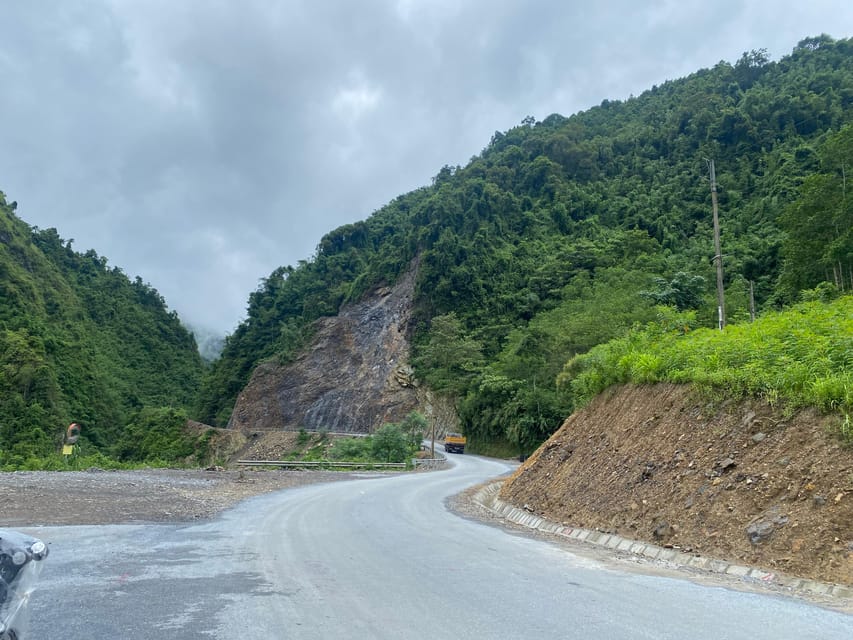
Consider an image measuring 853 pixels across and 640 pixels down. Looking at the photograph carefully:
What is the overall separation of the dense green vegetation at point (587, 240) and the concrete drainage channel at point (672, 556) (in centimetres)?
2443

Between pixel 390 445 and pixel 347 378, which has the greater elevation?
pixel 347 378

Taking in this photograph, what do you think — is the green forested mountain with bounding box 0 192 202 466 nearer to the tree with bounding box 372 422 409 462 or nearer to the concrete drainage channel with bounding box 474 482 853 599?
the tree with bounding box 372 422 409 462

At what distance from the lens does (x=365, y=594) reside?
5977 mm

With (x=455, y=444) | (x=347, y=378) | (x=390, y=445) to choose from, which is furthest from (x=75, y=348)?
(x=390, y=445)

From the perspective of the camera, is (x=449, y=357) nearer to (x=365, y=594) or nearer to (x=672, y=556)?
(x=672, y=556)

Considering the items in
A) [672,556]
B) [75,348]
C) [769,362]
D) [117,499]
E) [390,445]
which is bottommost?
[117,499]

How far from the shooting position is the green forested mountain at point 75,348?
192 ft

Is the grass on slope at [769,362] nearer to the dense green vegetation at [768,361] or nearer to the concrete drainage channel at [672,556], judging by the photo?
the dense green vegetation at [768,361]

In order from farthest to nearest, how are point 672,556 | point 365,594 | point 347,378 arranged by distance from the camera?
point 347,378 < point 672,556 < point 365,594

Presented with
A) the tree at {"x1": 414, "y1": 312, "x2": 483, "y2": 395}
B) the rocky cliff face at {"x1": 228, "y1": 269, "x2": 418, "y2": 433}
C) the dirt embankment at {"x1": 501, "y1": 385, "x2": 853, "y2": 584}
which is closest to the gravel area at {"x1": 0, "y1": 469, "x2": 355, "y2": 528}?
the dirt embankment at {"x1": 501, "y1": 385, "x2": 853, "y2": 584}

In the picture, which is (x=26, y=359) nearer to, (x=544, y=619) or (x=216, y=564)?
(x=216, y=564)

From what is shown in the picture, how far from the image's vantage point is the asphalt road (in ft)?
15.6

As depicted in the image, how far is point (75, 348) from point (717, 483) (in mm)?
89373

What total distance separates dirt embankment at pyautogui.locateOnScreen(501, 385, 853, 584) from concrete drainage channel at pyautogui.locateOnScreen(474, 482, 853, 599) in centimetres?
13
